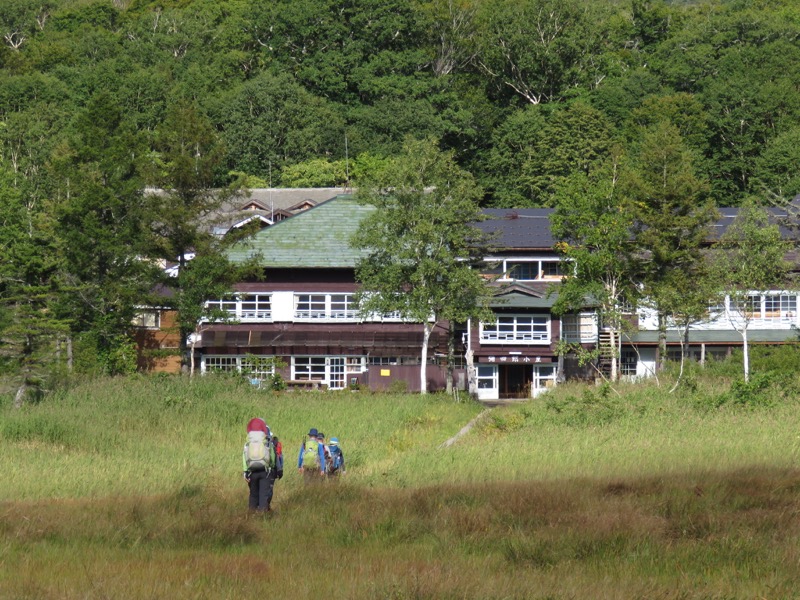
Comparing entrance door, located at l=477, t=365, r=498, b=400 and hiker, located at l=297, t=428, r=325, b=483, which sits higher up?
entrance door, located at l=477, t=365, r=498, b=400

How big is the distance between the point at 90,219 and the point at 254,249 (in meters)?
9.48

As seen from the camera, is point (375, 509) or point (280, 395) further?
point (280, 395)

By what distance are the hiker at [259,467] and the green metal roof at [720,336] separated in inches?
1606

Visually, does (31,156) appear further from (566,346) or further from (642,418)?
(642,418)

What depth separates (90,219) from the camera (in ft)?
167

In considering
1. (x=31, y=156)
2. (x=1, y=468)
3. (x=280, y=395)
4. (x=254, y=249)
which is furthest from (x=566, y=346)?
(x=31, y=156)

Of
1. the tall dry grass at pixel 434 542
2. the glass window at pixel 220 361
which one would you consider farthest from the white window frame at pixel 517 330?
the tall dry grass at pixel 434 542

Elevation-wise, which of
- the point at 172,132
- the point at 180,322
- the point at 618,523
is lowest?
the point at 618,523

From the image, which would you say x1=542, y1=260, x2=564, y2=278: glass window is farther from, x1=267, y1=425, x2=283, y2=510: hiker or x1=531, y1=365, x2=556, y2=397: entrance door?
x1=267, y1=425, x2=283, y2=510: hiker

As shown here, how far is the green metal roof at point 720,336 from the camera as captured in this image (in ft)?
196

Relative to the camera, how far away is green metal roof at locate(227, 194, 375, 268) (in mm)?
58031

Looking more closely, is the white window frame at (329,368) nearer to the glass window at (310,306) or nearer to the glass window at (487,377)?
the glass window at (310,306)

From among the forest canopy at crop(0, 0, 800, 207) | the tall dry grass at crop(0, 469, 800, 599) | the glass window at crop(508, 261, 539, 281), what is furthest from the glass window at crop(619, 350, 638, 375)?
the tall dry grass at crop(0, 469, 800, 599)

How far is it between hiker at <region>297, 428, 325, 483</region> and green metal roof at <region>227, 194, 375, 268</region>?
32.2 m
